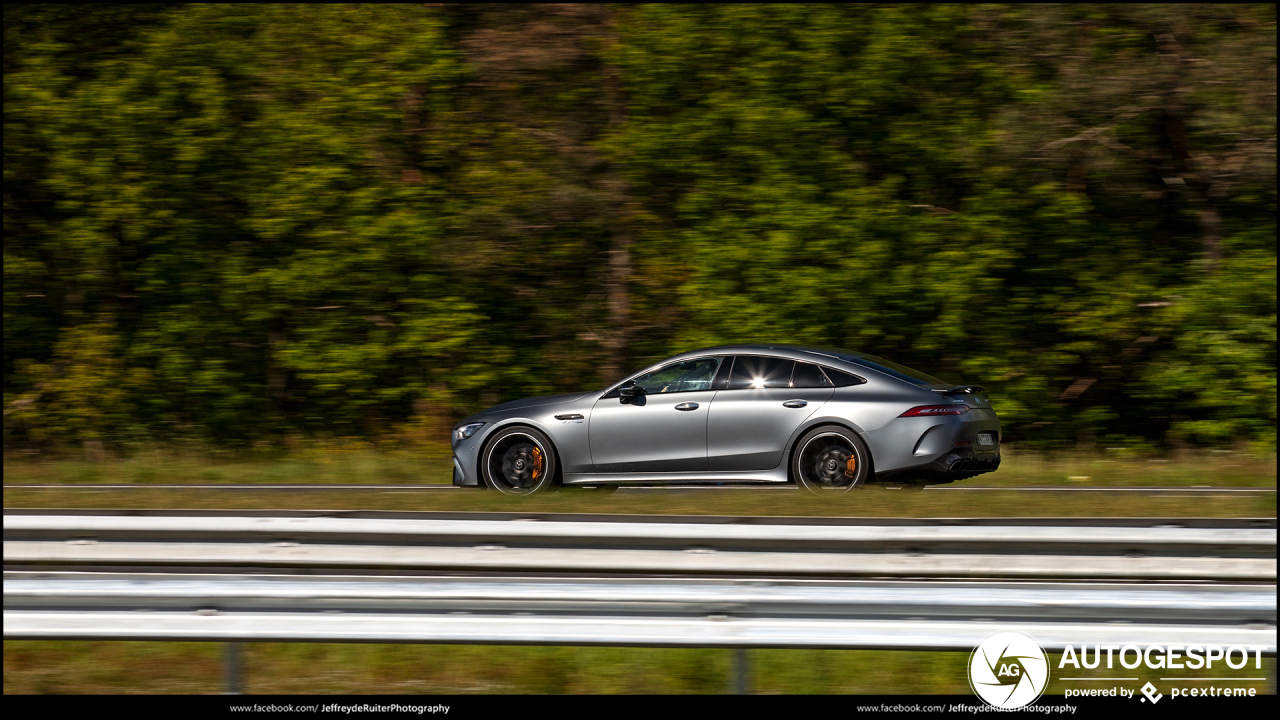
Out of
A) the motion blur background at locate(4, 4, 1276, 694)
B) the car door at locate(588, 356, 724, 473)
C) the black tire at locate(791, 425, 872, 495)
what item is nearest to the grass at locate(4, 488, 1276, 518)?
the black tire at locate(791, 425, 872, 495)

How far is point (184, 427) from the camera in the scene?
1777cm

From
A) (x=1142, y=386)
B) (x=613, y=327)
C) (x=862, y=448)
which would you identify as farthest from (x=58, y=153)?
(x=1142, y=386)

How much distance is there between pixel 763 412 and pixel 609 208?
7511mm

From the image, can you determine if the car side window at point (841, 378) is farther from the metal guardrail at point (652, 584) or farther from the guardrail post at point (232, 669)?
the guardrail post at point (232, 669)

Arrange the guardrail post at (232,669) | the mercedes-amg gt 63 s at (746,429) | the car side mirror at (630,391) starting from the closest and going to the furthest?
the guardrail post at (232,669) < the mercedes-amg gt 63 s at (746,429) < the car side mirror at (630,391)

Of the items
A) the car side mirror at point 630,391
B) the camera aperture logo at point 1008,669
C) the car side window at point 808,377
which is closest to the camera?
the camera aperture logo at point 1008,669

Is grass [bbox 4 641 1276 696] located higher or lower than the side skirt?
lower

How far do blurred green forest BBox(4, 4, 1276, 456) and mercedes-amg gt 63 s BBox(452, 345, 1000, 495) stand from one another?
533 cm

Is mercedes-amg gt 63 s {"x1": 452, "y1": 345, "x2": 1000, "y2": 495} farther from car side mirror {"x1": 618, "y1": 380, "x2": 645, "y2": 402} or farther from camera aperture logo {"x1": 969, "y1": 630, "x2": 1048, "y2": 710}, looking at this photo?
camera aperture logo {"x1": 969, "y1": 630, "x2": 1048, "y2": 710}

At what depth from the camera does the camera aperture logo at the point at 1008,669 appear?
5.18 m

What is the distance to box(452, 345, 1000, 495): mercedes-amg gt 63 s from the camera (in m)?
9.77

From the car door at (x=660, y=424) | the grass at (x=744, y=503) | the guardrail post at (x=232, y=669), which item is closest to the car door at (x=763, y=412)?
the car door at (x=660, y=424)

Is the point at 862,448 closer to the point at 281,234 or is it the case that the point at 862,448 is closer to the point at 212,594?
the point at 212,594

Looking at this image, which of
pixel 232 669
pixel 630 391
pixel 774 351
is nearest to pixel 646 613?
pixel 232 669
